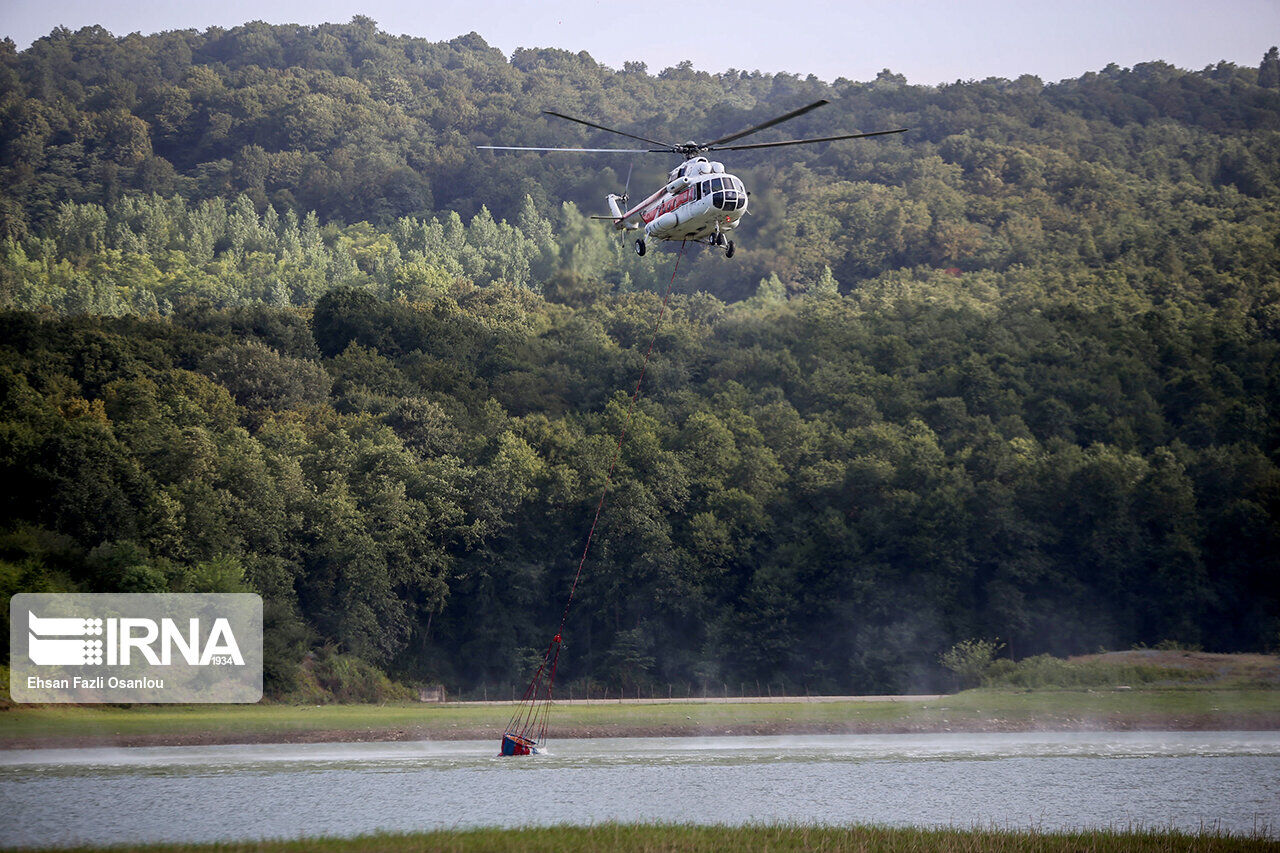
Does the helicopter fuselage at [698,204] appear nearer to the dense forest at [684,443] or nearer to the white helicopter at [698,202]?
the white helicopter at [698,202]

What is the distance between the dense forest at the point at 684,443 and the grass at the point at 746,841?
36515 millimetres

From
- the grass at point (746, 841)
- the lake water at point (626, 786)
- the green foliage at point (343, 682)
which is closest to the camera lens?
the grass at point (746, 841)

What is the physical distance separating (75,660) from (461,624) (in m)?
27.6

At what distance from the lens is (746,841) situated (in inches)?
1176

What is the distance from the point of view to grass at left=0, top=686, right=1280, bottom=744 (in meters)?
51.1

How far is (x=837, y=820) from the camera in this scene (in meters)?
34.1

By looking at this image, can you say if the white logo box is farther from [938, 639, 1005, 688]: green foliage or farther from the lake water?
[938, 639, 1005, 688]: green foliage

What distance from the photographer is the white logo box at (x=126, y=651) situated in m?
55.1

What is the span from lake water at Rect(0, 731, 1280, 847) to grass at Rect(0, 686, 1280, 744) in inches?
128

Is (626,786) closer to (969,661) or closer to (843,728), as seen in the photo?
(843,728)

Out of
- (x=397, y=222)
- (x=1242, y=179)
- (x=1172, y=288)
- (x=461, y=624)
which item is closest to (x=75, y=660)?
(x=461, y=624)

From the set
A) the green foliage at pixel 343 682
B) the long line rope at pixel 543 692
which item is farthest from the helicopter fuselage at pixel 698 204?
the green foliage at pixel 343 682

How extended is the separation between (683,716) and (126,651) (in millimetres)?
24892

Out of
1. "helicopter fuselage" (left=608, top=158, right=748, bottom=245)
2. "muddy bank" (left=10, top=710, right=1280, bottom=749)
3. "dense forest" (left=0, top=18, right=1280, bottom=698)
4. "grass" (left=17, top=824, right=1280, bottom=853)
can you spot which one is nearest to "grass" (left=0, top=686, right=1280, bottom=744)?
"muddy bank" (left=10, top=710, right=1280, bottom=749)
